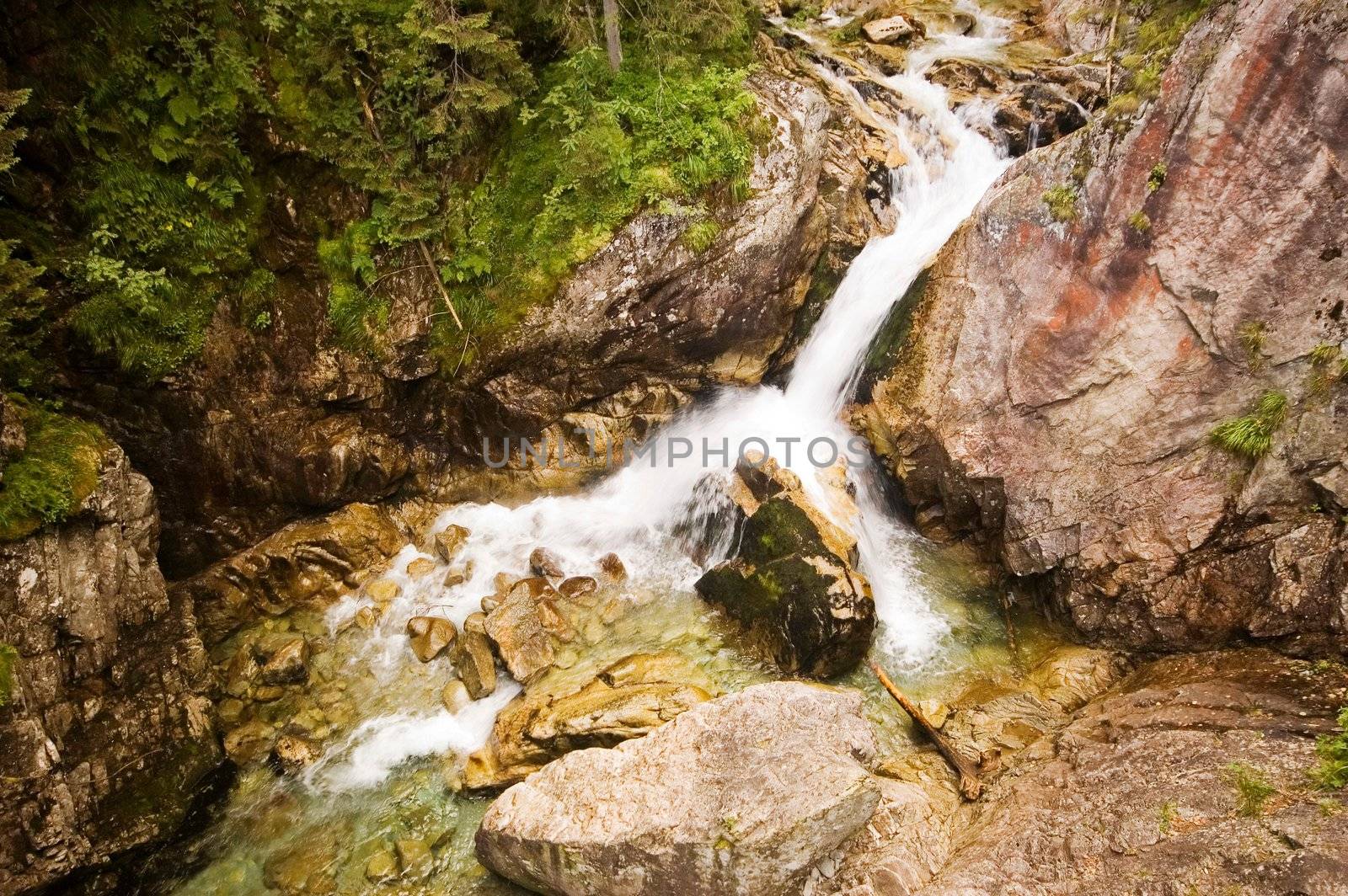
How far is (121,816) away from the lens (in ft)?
21.8

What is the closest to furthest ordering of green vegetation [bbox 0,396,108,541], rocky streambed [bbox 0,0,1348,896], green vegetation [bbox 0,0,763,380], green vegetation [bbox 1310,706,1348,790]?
1. green vegetation [bbox 1310,706,1348,790]
2. rocky streambed [bbox 0,0,1348,896]
3. green vegetation [bbox 0,396,108,541]
4. green vegetation [bbox 0,0,763,380]

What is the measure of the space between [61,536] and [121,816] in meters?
3.07

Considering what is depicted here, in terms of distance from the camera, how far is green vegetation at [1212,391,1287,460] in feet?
22.2

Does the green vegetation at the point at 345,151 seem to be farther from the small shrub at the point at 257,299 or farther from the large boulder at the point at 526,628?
the large boulder at the point at 526,628

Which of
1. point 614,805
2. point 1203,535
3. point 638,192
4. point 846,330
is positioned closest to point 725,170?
point 638,192

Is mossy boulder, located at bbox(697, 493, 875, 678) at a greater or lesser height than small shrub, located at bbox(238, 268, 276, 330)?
lesser

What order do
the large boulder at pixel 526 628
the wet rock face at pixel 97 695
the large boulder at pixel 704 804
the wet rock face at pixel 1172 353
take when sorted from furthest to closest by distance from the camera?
the large boulder at pixel 526 628
the wet rock face at pixel 1172 353
the wet rock face at pixel 97 695
the large boulder at pixel 704 804

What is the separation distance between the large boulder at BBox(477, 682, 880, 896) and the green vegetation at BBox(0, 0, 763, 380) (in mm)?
6988

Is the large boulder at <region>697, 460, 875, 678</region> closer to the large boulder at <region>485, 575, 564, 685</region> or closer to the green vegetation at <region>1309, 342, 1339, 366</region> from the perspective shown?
the large boulder at <region>485, 575, 564, 685</region>

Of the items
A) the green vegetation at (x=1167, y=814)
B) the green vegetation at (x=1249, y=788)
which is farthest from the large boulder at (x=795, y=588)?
the green vegetation at (x=1249, y=788)

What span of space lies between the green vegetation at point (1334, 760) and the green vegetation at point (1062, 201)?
6.18 meters

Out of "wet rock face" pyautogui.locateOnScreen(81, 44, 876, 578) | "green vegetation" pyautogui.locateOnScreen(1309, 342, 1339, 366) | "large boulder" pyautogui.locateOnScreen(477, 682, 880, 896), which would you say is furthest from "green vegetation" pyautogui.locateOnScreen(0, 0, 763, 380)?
"green vegetation" pyautogui.locateOnScreen(1309, 342, 1339, 366)

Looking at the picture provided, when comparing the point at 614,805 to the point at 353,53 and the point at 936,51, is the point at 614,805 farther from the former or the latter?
the point at 936,51

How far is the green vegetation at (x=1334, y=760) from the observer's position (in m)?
4.34
